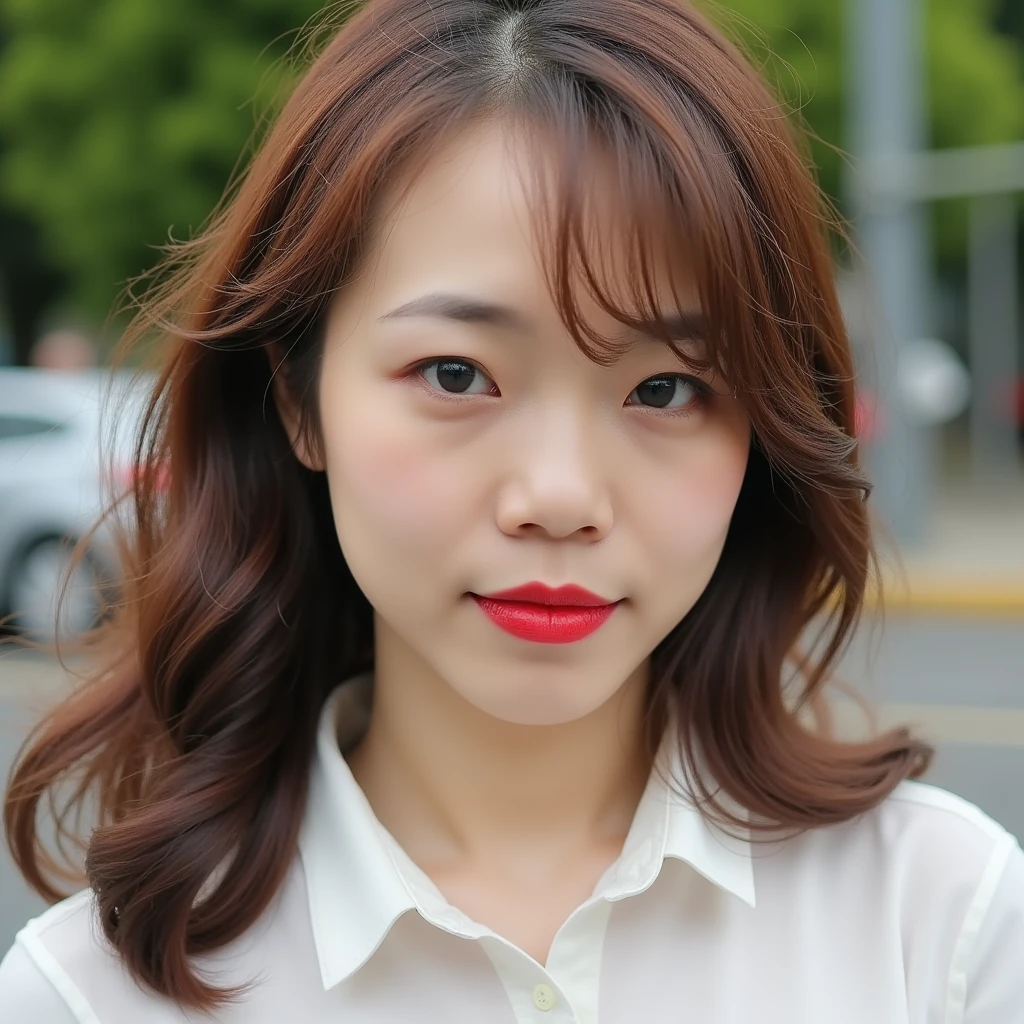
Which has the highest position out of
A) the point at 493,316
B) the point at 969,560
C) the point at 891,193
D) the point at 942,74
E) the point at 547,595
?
the point at 942,74

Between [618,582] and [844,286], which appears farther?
[844,286]

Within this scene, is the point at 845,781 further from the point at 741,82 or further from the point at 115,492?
the point at 115,492

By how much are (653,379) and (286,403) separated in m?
0.42

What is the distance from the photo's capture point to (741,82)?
125 centimetres

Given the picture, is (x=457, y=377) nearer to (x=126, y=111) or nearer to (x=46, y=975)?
(x=46, y=975)

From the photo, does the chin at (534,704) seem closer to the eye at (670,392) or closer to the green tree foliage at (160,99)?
the eye at (670,392)

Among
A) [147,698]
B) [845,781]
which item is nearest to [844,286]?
[845,781]

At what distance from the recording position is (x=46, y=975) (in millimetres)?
1229

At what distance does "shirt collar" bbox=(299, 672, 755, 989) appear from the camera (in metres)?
1.28

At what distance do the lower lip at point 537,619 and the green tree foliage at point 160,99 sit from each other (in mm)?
10359

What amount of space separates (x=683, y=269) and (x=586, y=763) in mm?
542

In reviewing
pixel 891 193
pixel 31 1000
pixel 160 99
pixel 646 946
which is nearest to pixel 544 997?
pixel 646 946

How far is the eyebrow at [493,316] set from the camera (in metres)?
1.14

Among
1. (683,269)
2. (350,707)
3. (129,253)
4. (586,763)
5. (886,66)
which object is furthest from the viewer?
(129,253)
